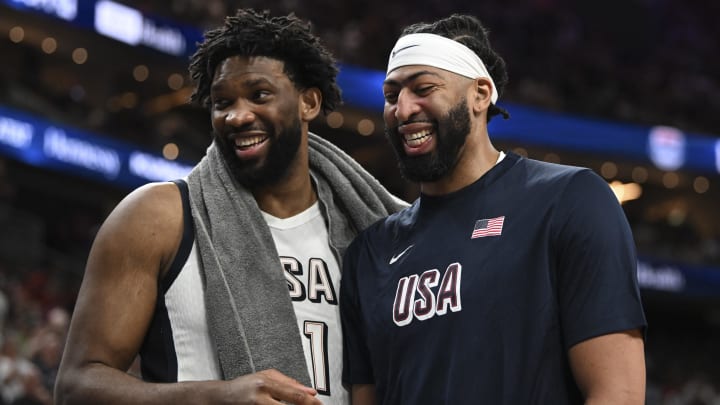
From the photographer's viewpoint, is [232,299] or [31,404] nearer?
[232,299]

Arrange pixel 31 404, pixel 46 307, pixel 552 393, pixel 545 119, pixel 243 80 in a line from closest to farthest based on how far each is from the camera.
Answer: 1. pixel 552 393
2. pixel 243 80
3. pixel 31 404
4. pixel 46 307
5. pixel 545 119

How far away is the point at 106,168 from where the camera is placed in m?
14.5

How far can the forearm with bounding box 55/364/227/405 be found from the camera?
97.9 inches

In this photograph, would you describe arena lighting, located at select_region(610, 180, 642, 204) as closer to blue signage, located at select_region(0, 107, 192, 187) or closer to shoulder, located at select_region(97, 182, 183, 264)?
blue signage, located at select_region(0, 107, 192, 187)

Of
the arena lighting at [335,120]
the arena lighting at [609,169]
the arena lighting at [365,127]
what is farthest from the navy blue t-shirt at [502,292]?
the arena lighting at [609,169]

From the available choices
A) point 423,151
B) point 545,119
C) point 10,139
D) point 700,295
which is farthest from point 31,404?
point 700,295

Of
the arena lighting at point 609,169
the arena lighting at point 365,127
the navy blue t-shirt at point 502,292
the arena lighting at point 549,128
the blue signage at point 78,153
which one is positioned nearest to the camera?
the navy blue t-shirt at point 502,292

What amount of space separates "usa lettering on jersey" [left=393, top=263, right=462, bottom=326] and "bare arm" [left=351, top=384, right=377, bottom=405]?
28 centimetres

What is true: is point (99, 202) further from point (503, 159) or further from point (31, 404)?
point (503, 159)

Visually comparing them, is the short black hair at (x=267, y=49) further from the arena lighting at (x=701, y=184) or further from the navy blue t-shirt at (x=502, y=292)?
the arena lighting at (x=701, y=184)

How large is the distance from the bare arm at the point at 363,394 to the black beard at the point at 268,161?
0.69 meters

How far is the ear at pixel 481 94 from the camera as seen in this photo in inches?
111

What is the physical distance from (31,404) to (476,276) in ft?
16.1

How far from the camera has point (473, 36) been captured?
2910mm
